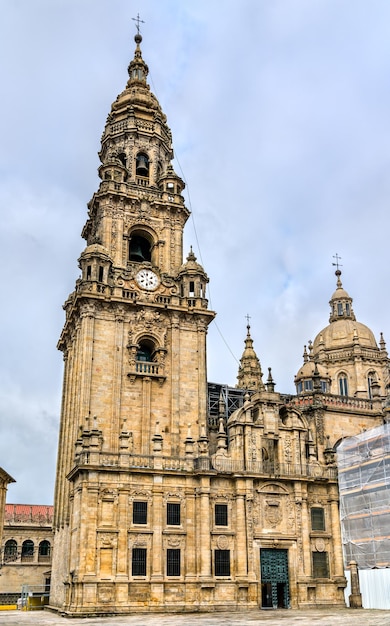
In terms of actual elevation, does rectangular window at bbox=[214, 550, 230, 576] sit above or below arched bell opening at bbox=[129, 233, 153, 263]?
below

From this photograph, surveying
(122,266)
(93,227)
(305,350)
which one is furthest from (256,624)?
(305,350)

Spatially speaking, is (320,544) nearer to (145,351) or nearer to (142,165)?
(145,351)

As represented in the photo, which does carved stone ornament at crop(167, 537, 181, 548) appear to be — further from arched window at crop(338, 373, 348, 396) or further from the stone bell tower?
arched window at crop(338, 373, 348, 396)

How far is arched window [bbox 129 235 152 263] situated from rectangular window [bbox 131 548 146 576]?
24.2 meters

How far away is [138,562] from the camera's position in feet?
136

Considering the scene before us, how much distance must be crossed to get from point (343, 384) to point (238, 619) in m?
39.1

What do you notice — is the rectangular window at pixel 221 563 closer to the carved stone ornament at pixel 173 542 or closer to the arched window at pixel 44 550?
the carved stone ornament at pixel 173 542

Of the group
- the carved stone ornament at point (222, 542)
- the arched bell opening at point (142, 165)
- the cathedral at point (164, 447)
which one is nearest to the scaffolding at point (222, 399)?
the cathedral at point (164, 447)

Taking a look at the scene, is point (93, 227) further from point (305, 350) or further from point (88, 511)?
point (305, 350)

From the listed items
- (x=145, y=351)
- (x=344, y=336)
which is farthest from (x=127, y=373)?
(x=344, y=336)

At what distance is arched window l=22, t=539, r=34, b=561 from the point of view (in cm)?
7644

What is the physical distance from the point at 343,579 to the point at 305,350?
34266 millimetres

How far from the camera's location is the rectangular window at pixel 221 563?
142 ft

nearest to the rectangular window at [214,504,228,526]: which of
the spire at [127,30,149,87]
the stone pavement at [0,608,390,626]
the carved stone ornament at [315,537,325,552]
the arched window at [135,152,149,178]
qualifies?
the stone pavement at [0,608,390,626]
